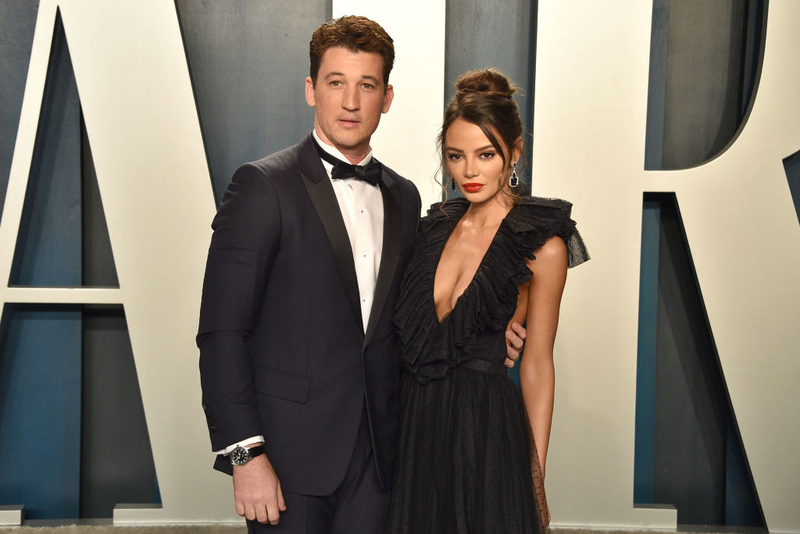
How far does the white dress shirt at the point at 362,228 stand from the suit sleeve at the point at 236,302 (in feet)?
0.66

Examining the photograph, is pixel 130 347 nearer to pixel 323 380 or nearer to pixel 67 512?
pixel 67 512

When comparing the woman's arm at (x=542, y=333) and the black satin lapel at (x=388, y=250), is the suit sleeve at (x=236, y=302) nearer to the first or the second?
the black satin lapel at (x=388, y=250)

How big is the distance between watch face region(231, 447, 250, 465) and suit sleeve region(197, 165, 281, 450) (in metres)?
0.02

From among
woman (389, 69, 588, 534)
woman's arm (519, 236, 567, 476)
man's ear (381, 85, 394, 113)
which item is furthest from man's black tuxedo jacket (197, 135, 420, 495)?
woman's arm (519, 236, 567, 476)

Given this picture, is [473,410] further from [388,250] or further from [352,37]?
[352,37]

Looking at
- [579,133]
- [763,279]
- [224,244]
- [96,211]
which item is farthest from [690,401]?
[96,211]

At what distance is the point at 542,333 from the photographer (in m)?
1.78

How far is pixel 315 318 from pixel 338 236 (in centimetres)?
20

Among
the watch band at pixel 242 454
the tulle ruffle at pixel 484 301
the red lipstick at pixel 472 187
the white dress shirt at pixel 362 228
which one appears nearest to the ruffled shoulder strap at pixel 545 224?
the tulle ruffle at pixel 484 301

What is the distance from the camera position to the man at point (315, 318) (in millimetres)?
1621

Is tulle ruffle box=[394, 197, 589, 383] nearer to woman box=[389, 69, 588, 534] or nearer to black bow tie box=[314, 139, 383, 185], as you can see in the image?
woman box=[389, 69, 588, 534]

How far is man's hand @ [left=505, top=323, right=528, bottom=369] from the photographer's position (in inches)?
72.2

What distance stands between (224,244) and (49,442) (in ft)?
6.18

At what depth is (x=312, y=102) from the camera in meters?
1.87
